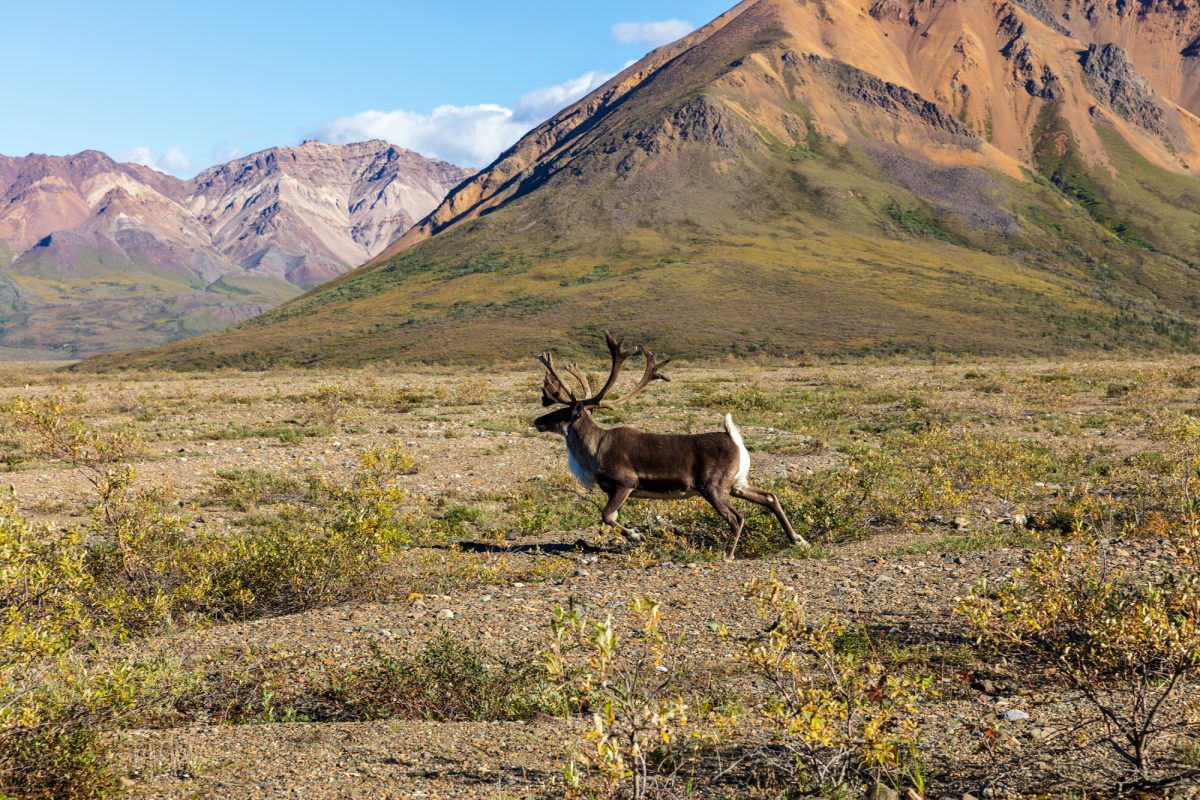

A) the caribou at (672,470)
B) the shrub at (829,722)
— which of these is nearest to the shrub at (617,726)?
the shrub at (829,722)

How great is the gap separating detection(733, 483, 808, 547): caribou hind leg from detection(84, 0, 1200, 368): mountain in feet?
206

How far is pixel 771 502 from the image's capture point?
12.2 m

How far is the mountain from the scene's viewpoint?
285 ft

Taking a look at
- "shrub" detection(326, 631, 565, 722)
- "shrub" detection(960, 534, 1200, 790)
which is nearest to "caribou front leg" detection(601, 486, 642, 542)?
"shrub" detection(326, 631, 565, 722)

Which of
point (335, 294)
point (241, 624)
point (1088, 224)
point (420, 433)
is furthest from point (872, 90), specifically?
point (241, 624)

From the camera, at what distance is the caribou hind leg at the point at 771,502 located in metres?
12.1

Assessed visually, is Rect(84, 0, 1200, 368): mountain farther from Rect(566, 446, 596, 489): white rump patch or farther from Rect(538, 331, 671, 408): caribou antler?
Rect(566, 446, 596, 489): white rump patch

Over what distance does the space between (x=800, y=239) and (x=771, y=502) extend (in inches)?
4874

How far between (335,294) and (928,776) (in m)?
146

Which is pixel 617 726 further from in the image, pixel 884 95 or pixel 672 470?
pixel 884 95

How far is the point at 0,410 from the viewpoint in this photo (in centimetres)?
2739

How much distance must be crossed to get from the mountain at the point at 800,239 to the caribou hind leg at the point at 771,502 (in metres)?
62.9

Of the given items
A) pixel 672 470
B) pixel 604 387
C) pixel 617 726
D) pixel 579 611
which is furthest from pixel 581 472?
pixel 617 726

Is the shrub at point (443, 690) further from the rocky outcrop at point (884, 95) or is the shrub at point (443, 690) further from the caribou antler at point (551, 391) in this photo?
the rocky outcrop at point (884, 95)
